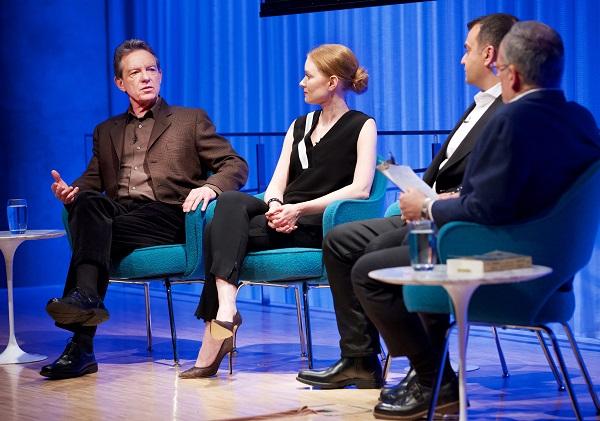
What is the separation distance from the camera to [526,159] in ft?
10.3

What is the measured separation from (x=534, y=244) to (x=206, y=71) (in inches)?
209

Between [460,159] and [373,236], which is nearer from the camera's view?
[460,159]

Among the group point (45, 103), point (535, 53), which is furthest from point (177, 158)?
point (45, 103)

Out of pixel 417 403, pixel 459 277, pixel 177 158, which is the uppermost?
pixel 177 158

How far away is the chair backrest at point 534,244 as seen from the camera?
3.23 meters

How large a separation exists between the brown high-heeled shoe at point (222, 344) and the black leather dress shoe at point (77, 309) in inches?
17.6

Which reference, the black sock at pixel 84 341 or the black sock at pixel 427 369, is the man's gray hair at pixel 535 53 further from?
the black sock at pixel 84 341

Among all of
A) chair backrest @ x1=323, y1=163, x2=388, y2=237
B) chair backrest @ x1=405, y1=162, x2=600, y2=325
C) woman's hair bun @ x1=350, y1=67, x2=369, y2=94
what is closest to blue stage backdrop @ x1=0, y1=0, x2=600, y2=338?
woman's hair bun @ x1=350, y1=67, x2=369, y2=94

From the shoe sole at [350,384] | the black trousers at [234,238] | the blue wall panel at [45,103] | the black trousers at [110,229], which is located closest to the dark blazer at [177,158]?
the black trousers at [110,229]

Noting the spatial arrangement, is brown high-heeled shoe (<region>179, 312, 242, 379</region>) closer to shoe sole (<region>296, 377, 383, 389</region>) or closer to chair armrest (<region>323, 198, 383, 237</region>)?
shoe sole (<region>296, 377, 383, 389</region>)

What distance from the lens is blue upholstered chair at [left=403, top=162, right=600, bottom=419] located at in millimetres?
3232

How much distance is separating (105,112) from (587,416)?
6.05 meters

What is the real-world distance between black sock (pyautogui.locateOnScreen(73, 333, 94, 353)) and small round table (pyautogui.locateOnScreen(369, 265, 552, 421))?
6.60 feet

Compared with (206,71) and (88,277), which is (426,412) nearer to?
(88,277)
